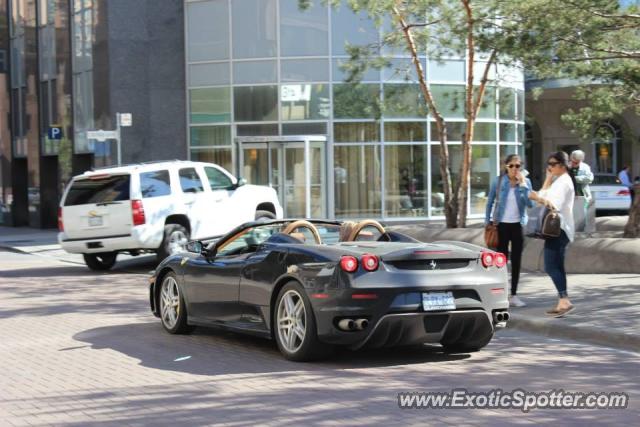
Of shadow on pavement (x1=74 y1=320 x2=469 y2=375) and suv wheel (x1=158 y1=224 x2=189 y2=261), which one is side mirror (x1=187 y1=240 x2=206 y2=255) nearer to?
shadow on pavement (x1=74 y1=320 x2=469 y2=375)

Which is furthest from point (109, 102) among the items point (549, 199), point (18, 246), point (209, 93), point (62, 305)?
point (549, 199)

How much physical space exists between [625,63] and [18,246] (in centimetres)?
1663

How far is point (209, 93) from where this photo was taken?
2986 cm

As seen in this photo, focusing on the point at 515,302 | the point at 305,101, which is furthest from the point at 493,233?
the point at 305,101

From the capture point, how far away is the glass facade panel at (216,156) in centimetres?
2959

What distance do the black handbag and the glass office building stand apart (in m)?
17.3

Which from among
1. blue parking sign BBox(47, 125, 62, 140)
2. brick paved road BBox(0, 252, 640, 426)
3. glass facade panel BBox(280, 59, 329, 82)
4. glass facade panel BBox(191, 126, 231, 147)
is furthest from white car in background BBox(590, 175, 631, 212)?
brick paved road BBox(0, 252, 640, 426)

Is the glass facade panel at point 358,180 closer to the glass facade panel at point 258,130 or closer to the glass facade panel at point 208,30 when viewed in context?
the glass facade panel at point 258,130

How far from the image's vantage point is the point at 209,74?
29.8m

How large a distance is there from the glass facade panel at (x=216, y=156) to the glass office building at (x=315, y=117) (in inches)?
2.5

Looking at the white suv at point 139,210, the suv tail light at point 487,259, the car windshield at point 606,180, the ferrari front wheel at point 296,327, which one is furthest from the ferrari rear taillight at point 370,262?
the car windshield at point 606,180

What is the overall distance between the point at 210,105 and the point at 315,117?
3460 mm

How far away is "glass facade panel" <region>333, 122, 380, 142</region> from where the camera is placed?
1140 inches

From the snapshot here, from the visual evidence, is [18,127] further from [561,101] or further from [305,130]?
[561,101]
